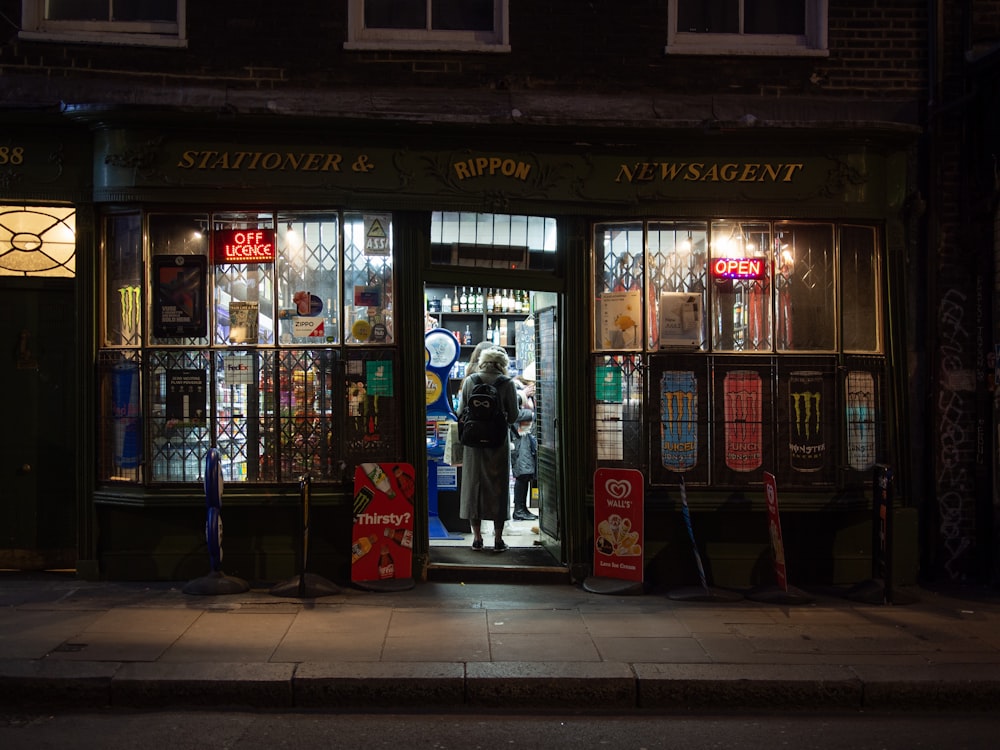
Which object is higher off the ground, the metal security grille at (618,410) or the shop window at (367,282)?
the shop window at (367,282)

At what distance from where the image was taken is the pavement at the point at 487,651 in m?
6.11

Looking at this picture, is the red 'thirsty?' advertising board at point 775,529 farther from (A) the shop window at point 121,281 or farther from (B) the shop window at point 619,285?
(A) the shop window at point 121,281

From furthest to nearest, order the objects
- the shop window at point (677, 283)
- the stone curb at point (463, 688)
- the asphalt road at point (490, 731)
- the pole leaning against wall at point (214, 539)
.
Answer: the shop window at point (677, 283), the pole leaning against wall at point (214, 539), the stone curb at point (463, 688), the asphalt road at point (490, 731)

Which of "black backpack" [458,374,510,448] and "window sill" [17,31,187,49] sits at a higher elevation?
"window sill" [17,31,187,49]

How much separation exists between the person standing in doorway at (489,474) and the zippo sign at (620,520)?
1381 millimetres

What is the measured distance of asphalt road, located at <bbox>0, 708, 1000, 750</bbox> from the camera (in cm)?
543

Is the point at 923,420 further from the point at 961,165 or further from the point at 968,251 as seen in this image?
the point at 961,165

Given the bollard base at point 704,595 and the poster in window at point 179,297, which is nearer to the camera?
the bollard base at point 704,595

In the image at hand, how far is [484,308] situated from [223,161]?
4.81 meters

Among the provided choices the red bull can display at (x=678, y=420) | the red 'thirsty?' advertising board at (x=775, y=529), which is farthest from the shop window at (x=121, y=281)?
the red 'thirsty?' advertising board at (x=775, y=529)

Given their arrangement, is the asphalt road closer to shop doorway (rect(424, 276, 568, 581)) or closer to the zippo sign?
the zippo sign

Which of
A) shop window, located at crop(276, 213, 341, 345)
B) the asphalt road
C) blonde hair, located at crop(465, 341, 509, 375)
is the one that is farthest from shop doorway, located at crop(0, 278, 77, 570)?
blonde hair, located at crop(465, 341, 509, 375)

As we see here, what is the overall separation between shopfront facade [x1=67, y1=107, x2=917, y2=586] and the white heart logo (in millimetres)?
328

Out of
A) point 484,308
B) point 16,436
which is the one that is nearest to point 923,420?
point 484,308
